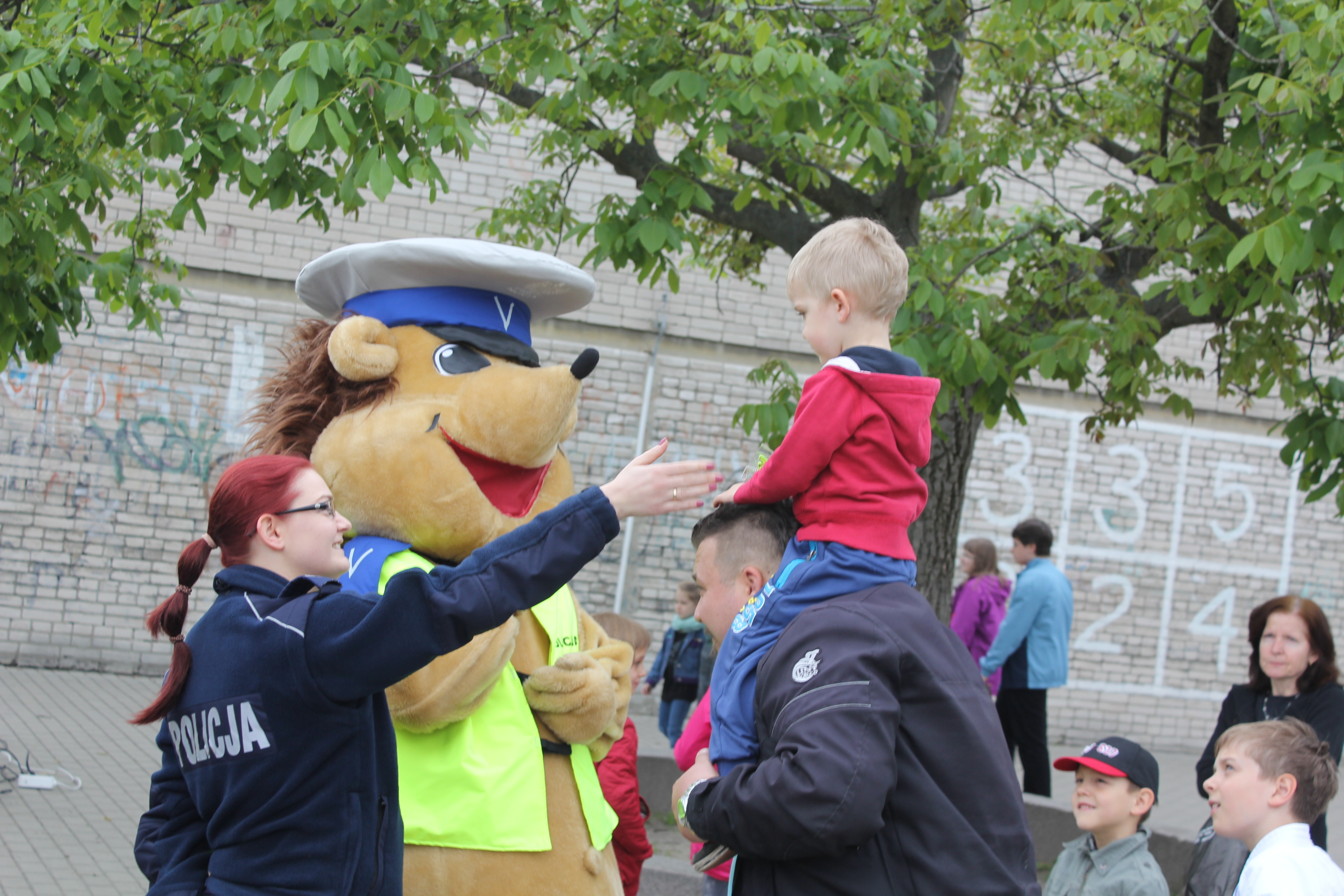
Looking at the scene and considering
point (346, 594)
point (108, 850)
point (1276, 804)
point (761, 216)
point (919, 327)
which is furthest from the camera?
point (761, 216)

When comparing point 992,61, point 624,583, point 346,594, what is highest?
point 992,61

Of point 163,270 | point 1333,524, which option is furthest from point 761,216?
point 1333,524

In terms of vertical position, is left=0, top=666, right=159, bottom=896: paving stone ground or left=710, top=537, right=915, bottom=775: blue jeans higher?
left=710, top=537, right=915, bottom=775: blue jeans

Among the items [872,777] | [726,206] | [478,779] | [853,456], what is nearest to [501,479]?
[478,779]

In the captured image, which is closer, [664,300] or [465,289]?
[465,289]

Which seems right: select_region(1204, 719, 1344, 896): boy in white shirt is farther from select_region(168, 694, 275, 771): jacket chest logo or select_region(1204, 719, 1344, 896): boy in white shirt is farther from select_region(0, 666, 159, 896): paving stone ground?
select_region(0, 666, 159, 896): paving stone ground

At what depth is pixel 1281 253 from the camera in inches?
136

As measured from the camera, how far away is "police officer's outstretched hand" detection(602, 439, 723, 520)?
184 centimetres

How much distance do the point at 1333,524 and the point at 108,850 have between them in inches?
410

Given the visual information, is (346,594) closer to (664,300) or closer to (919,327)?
(919,327)

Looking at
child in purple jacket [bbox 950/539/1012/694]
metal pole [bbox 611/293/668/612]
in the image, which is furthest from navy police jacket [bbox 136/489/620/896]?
metal pole [bbox 611/293/668/612]

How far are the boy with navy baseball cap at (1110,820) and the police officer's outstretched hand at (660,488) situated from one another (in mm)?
2012

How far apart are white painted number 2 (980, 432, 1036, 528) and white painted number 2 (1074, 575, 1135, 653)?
926mm

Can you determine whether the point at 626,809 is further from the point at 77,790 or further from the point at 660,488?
the point at 77,790
